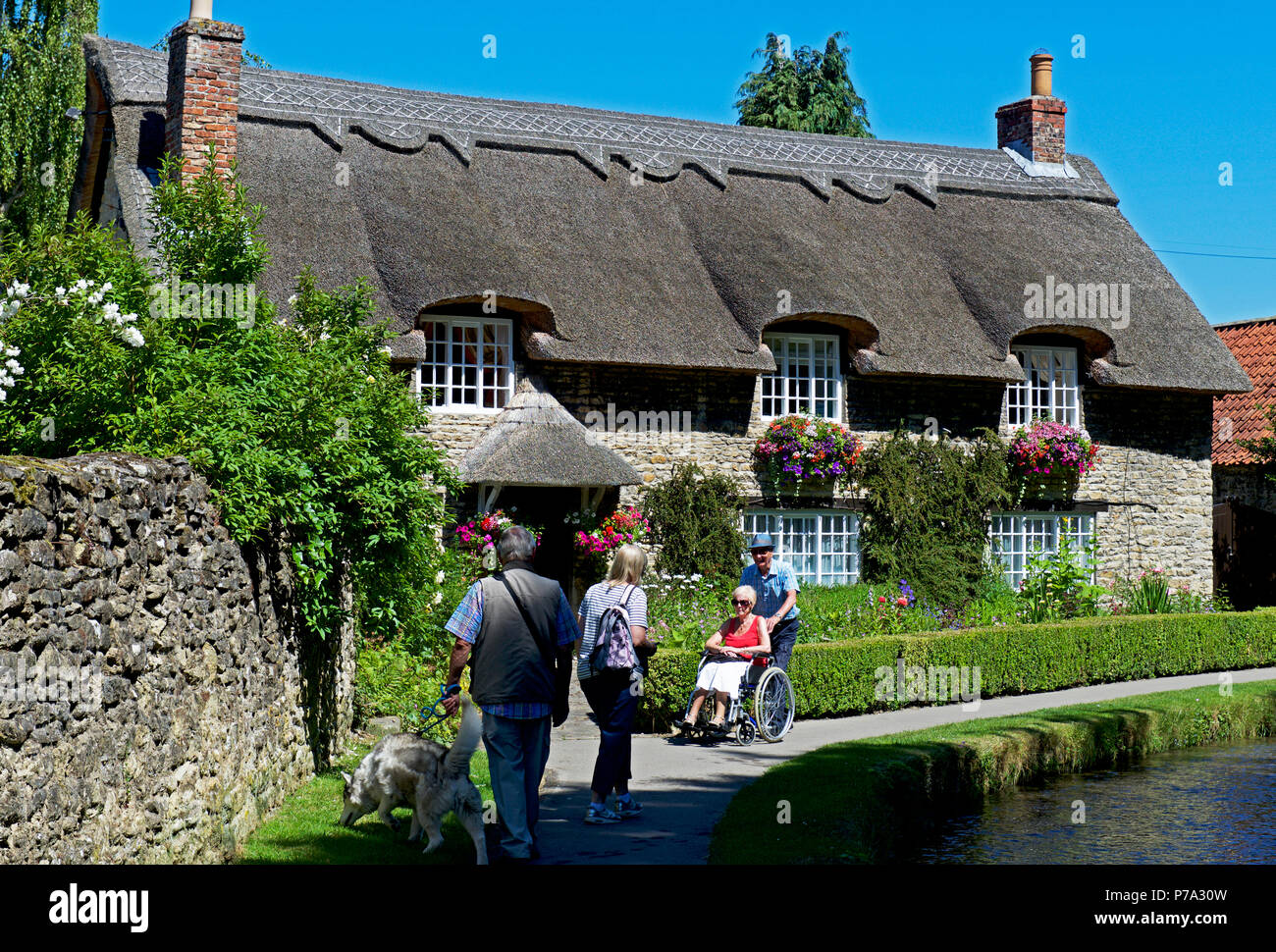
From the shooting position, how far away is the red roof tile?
21484 mm

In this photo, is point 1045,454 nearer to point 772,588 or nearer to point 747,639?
point 772,588

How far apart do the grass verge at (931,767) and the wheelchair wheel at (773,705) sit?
0.97 m

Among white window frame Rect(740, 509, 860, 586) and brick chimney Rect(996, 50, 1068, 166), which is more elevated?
brick chimney Rect(996, 50, 1068, 166)

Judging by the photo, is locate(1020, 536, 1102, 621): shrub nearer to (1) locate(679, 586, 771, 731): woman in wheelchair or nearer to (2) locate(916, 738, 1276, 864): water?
(2) locate(916, 738, 1276, 864): water

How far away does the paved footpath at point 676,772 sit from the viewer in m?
6.96

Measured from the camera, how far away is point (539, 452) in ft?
48.1

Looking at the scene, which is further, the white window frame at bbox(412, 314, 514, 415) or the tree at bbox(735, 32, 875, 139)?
the tree at bbox(735, 32, 875, 139)

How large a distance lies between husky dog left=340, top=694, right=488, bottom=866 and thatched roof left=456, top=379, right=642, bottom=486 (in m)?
7.50

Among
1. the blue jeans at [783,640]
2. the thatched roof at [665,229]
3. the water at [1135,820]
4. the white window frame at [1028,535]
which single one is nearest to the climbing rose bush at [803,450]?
the thatched roof at [665,229]

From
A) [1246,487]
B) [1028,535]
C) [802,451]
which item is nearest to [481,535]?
[802,451]

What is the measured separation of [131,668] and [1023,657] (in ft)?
36.6

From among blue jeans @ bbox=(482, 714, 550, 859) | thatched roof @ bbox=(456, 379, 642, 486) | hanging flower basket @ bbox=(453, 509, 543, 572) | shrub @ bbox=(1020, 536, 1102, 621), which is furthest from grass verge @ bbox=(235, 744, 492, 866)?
shrub @ bbox=(1020, 536, 1102, 621)
